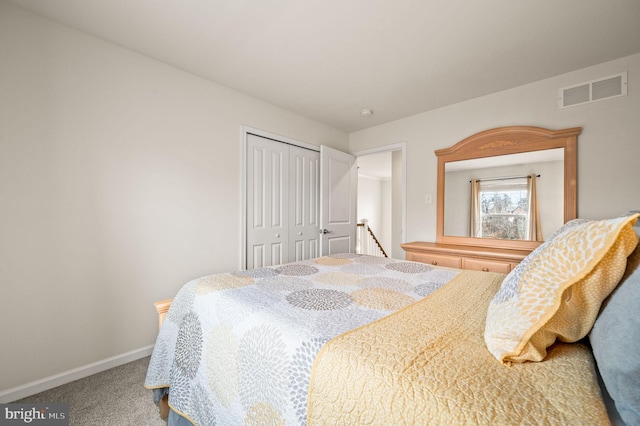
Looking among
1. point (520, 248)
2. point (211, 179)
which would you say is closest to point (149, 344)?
point (211, 179)

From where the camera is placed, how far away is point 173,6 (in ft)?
5.49

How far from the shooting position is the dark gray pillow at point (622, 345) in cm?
50

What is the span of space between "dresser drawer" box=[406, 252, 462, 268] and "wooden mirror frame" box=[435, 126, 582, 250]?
40cm

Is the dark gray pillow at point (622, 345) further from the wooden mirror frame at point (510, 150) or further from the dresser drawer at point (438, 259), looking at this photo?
the wooden mirror frame at point (510, 150)

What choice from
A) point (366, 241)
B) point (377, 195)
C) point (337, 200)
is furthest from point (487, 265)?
point (377, 195)

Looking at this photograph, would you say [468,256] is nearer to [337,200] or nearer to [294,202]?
[337,200]

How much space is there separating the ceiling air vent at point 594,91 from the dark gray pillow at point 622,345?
2.57 meters

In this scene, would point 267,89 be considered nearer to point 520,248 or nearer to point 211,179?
point 211,179

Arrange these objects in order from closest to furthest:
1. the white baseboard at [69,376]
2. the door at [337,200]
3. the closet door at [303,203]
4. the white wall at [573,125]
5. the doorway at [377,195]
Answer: the white baseboard at [69,376] → the white wall at [573,125] → the closet door at [303,203] → the door at [337,200] → the doorway at [377,195]

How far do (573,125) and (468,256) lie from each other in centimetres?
153

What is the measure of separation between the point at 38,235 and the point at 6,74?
1045 mm

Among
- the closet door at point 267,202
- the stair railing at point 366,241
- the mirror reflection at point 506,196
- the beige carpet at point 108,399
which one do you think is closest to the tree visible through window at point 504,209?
the mirror reflection at point 506,196

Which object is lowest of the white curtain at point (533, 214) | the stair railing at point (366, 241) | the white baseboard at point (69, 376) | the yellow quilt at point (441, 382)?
the white baseboard at point (69, 376)

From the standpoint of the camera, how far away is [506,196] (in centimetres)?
275
